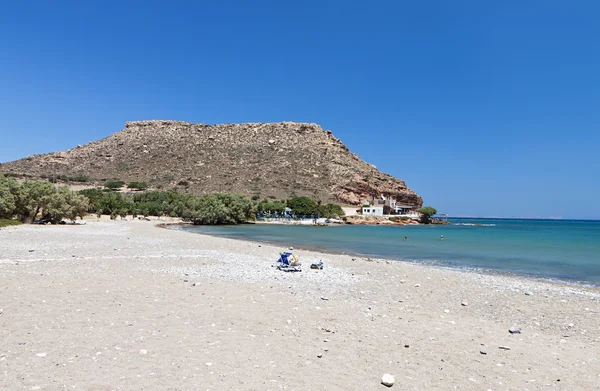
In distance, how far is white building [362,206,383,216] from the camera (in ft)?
331

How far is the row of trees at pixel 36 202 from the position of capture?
36.1 metres

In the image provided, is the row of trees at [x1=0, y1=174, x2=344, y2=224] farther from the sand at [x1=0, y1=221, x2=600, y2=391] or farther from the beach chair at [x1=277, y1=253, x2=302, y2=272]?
the beach chair at [x1=277, y1=253, x2=302, y2=272]

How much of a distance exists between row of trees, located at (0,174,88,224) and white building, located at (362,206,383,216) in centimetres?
7027

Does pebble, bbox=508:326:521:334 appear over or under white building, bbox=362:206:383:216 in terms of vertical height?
under

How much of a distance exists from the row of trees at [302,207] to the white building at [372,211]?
1225cm

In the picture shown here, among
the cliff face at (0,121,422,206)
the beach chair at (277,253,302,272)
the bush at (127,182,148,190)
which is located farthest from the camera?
the cliff face at (0,121,422,206)

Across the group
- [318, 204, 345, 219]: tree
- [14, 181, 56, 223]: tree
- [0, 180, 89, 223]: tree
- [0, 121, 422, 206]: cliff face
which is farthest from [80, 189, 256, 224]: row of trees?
[14, 181, 56, 223]: tree

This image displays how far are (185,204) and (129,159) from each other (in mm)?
38153

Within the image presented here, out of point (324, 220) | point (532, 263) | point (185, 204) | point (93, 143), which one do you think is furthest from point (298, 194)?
point (532, 263)

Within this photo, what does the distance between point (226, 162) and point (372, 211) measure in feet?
128

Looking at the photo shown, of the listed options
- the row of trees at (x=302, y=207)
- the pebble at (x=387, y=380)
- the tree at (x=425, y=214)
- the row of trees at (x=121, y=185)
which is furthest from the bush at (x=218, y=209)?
the pebble at (x=387, y=380)

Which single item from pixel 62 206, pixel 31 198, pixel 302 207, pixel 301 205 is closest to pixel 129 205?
pixel 62 206

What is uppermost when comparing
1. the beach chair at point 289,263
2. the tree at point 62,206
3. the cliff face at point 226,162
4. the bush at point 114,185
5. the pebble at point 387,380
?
the cliff face at point 226,162

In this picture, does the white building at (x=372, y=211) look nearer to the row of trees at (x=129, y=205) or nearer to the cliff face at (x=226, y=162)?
the cliff face at (x=226, y=162)
